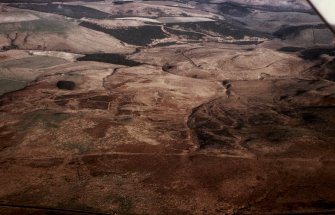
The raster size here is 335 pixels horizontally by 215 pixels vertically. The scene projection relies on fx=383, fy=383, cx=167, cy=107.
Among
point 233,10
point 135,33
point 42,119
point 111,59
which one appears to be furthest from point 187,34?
point 42,119

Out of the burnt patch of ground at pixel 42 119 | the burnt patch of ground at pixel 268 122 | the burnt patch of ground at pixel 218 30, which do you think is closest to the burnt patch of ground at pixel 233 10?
the burnt patch of ground at pixel 218 30

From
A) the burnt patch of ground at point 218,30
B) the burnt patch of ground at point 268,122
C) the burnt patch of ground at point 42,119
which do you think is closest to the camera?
the burnt patch of ground at point 268,122

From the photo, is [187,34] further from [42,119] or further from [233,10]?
[42,119]

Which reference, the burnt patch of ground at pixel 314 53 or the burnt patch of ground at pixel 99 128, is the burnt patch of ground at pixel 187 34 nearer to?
the burnt patch of ground at pixel 314 53

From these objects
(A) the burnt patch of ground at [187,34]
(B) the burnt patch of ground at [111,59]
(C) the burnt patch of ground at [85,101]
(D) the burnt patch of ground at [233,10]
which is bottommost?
(B) the burnt patch of ground at [111,59]

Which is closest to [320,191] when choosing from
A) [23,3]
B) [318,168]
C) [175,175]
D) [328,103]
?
[318,168]

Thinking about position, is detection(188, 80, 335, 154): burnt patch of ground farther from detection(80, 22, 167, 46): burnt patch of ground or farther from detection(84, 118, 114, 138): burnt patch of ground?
detection(80, 22, 167, 46): burnt patch of ground
